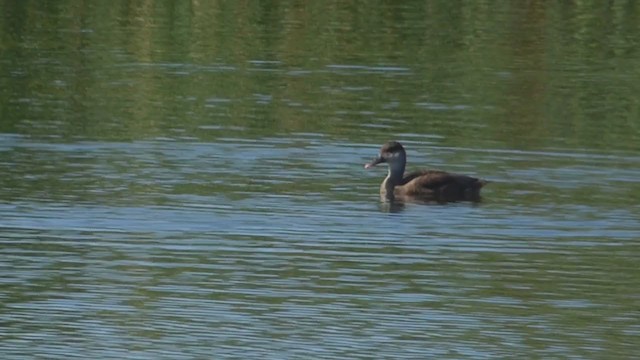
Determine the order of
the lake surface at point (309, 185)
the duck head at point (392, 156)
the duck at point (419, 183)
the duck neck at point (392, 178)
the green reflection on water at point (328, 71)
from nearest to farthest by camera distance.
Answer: the lake surface at point (309, 185) → the duck at point (419, 183) → the duck neck at point (392, 178) → the duck head at point (392, 156) → the green reflection on water at point (328, 71)

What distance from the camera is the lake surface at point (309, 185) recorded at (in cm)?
1429

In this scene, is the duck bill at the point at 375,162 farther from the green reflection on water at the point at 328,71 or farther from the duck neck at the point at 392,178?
the green reflection on water at the point at 328,71

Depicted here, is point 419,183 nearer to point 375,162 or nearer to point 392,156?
point 392,156

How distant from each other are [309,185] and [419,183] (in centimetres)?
111

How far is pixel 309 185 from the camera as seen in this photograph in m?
19.5

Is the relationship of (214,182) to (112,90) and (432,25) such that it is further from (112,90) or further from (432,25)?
(432,25)

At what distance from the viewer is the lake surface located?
14.3 meters

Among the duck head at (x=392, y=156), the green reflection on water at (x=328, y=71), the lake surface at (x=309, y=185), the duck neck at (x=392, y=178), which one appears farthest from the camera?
the green reflection on water at (x=328, y=71)

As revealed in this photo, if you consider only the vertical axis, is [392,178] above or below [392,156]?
below

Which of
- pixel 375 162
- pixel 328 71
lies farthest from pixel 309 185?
pixel 328 71

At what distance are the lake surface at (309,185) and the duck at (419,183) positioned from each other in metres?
0.21

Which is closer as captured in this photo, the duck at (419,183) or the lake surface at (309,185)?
the lake surface at (309,185)

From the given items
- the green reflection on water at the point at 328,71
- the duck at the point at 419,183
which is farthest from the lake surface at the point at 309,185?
the duck at the point at 419,183

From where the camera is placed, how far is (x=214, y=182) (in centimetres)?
1962
